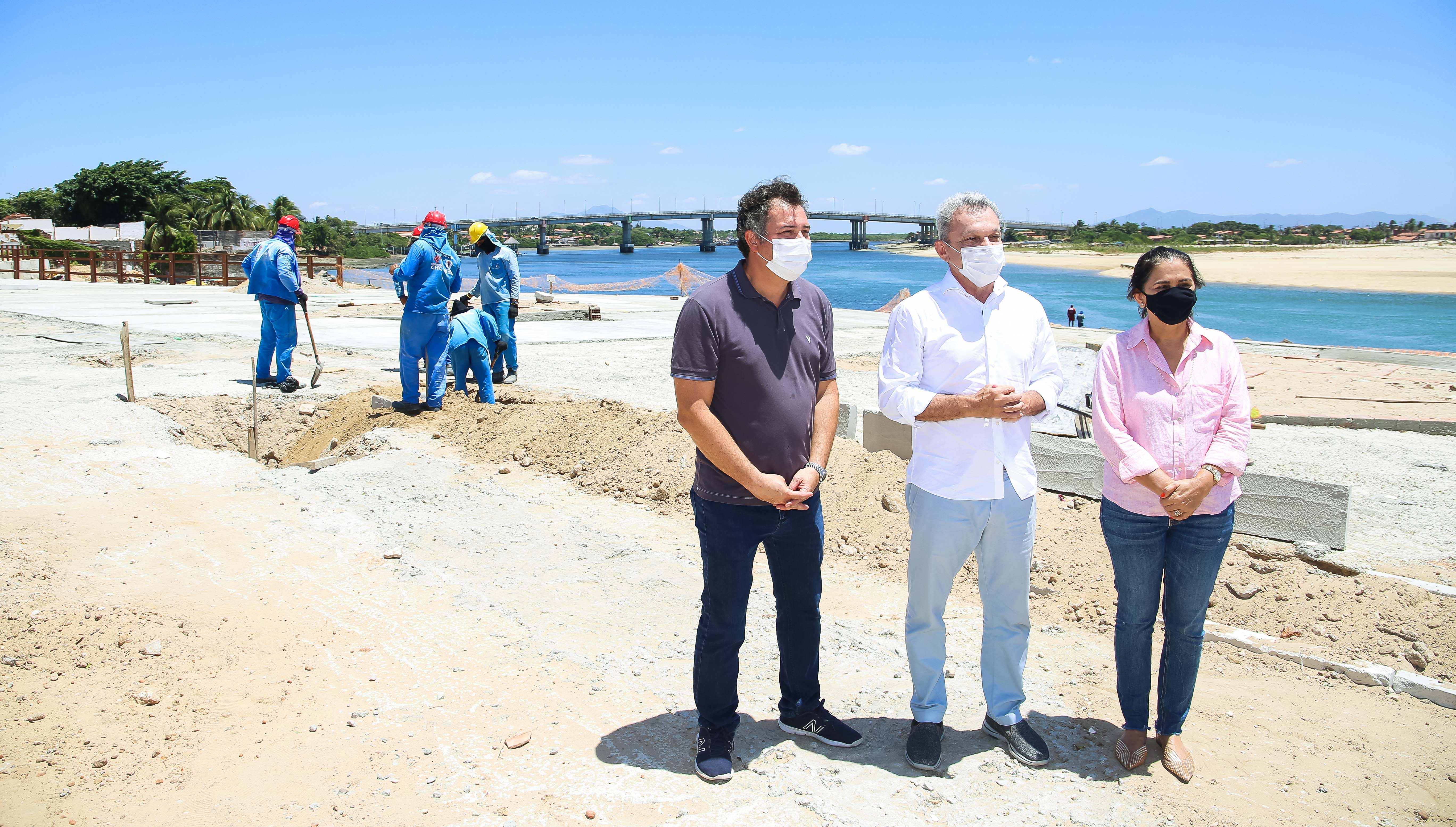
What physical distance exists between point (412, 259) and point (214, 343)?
847cm

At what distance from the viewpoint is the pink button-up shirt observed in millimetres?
3170

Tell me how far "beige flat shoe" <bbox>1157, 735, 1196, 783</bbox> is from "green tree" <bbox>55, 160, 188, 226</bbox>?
73037mm

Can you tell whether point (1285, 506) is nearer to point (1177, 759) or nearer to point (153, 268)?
point (1177, 759)

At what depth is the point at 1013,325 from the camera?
3312 millimetres

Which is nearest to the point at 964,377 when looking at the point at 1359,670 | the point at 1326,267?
the point at 1359,670

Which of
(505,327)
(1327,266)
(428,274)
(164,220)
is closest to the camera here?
(428,274)

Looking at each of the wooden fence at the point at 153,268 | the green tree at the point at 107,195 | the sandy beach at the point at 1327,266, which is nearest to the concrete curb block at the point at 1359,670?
A: the wooden fence at the point at 153,268

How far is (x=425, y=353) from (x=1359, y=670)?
8.15m

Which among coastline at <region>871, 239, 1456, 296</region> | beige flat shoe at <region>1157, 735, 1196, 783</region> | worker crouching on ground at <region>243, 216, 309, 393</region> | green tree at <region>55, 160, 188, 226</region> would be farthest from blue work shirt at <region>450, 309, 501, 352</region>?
green tree at <region>55, 160, 188, 226</region>

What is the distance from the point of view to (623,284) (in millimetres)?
39344

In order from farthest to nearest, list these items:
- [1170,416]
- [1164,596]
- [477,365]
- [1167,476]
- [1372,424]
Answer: [1372,424] < [477,365] < [1164,596] < [1170,416] < [1167,476]

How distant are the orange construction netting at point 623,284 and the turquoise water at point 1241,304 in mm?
4292

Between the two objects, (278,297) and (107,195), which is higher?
(107,195)

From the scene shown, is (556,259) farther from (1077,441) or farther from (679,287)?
(1077,441)
